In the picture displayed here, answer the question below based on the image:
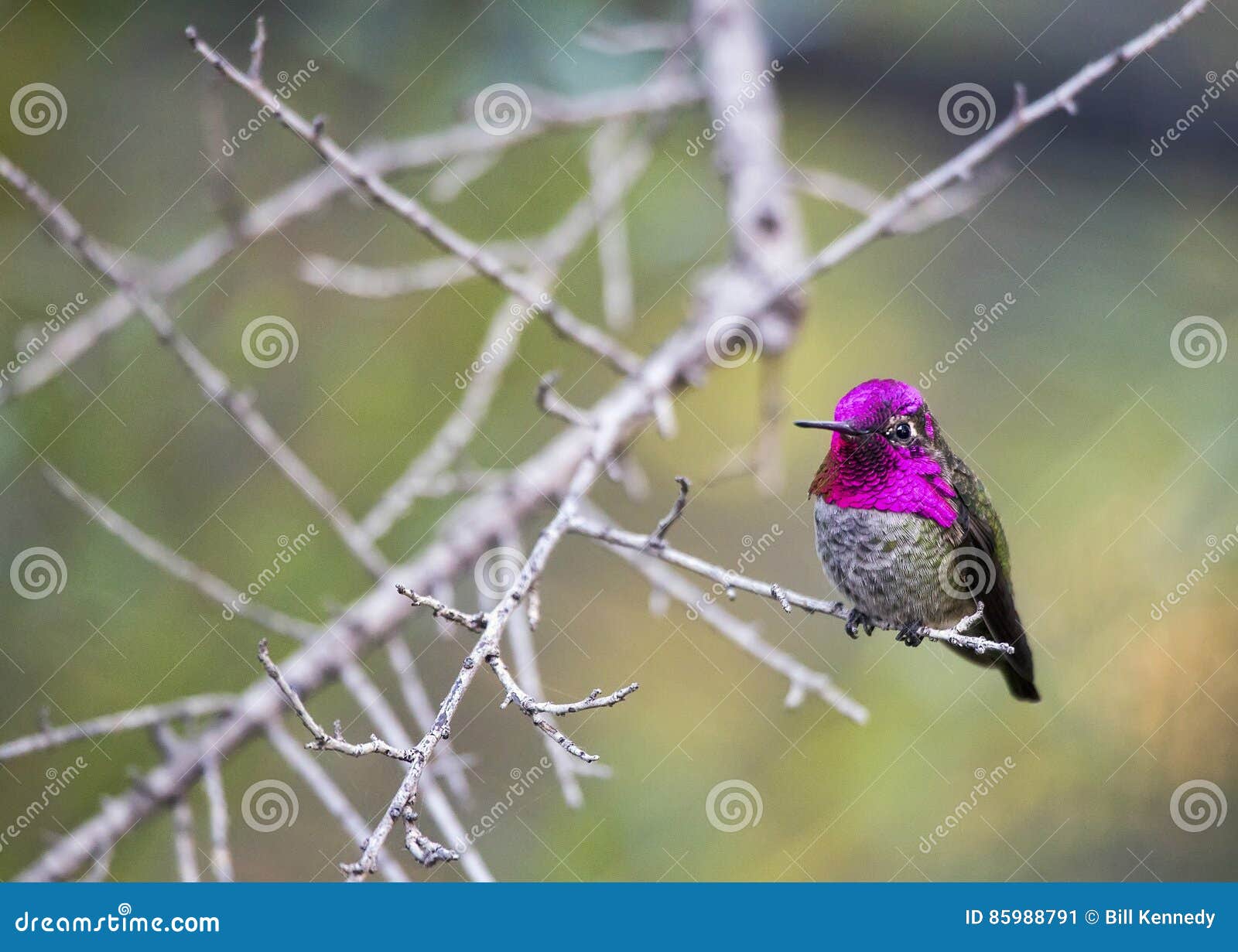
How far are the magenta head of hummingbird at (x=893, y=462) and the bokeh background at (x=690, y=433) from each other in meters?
0.52

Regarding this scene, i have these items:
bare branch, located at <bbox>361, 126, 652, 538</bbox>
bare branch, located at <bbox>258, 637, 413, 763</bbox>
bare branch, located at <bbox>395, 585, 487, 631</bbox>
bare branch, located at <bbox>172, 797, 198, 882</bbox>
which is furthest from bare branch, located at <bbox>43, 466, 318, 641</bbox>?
bare branch, located at <bbox>258, 637, 413, 763</bbox>

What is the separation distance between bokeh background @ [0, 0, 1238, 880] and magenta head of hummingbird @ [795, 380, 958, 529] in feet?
1.71

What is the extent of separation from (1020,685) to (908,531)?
2.51ft

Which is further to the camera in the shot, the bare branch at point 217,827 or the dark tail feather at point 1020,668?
the dark tail feather at point 1020,668

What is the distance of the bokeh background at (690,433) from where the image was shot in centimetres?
467

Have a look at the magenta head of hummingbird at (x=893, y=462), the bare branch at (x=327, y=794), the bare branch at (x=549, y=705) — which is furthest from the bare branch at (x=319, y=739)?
the magenta head of hummingbird at (x=893, y=462)

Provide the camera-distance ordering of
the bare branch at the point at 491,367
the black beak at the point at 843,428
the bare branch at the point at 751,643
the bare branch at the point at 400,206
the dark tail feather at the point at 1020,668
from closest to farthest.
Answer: the bare branch at the point at 400,206
the black beak at the point at 843,428
the bare branch at the point at 751,643
the dark tail feather at the point at 1020,668
the bare branch at the point at 491,367

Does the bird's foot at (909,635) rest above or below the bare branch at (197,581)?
above

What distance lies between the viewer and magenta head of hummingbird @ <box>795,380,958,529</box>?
315cm

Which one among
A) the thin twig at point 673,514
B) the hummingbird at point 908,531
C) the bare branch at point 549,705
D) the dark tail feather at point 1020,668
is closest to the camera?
the bare branch at point 549,705

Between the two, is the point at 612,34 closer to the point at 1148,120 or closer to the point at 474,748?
the point at 1148,120

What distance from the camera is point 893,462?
3.29 metres

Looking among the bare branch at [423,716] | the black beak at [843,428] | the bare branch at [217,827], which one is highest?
the black beak at [843,428]

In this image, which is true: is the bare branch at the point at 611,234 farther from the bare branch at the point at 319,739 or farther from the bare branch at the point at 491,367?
the bare branch at the point at 319,739
